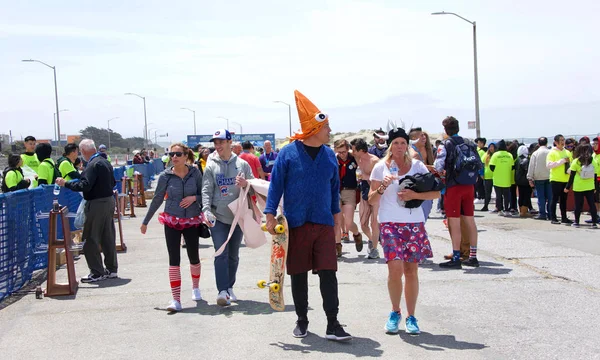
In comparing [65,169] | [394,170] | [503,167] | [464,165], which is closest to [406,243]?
[394,170]

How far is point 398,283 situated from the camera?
605 centimetres

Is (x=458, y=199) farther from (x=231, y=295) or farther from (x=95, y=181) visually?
(x=95, y=181)

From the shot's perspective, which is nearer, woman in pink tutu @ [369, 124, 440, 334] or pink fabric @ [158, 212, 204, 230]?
woman in pink tutu @ [369, 124, 440, 334]

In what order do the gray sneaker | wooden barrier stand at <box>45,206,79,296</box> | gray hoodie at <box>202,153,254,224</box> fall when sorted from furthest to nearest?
1. the gray sneaker
2. wooden barrier stand at <box>45,206,79,296</box>
3. gray hoodie at <box>202,153,254,224</box>

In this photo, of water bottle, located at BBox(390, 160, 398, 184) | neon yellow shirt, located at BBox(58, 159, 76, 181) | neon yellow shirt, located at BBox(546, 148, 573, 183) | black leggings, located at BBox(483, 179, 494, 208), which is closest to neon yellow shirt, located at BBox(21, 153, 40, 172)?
neon yellow shirt, located at BBox(58, 159, 76, 181)

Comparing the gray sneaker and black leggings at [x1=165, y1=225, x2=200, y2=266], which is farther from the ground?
black leggings at [x1=165, y1=225, x2=200, y2=266]

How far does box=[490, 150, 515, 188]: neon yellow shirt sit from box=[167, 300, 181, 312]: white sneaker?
10.9 meters

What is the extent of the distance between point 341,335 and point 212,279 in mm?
3418

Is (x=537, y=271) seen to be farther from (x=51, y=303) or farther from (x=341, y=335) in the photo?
(x=51, y=303)

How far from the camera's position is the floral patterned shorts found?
5.91m

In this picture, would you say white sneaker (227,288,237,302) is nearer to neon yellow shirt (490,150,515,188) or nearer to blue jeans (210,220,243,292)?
blue jeans (210,220,243,292)

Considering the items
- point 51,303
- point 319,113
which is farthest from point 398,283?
point 51,303

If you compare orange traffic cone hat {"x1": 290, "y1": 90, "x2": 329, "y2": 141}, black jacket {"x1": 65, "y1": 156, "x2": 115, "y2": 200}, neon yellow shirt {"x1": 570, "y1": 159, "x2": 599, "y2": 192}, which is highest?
orange traffic cone hat {"x1": 290, "y1": 90, "x2": 329, "y2": 141}

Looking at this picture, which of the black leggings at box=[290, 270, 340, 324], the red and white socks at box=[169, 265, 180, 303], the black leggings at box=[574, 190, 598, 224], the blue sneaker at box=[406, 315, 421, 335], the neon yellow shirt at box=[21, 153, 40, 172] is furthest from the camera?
the black leggings at box=[574, 190, 598, 224]
